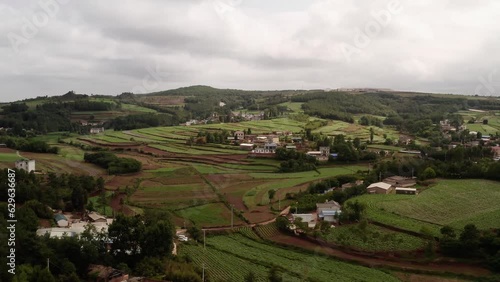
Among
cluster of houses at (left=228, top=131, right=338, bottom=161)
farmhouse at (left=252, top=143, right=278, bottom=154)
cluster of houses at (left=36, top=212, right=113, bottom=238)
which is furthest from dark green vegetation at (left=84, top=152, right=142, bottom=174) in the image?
farmhouse at (left=252, top=143, right=278, bottom=154)

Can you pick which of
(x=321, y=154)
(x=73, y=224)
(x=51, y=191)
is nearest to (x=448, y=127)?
(x=321, y=154)

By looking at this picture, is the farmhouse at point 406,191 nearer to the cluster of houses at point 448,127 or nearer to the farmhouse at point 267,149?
the farmhouse at point 267,149

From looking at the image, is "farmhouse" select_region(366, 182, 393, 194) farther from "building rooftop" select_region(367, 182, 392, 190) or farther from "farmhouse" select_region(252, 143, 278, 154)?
"farmhouse" select_region(252, 143, 278, 154)

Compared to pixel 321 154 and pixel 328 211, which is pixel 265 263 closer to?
pixel 328 211

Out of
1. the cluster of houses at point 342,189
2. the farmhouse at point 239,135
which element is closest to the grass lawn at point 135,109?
the farmhouse at point 239,135

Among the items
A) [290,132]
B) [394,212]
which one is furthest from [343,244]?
[290,132]

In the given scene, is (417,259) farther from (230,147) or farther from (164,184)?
(230,147)

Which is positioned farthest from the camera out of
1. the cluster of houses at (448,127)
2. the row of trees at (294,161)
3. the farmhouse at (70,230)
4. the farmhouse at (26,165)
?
the cluster of houses at (448,127)
